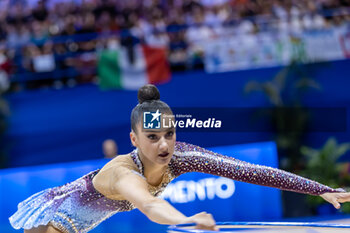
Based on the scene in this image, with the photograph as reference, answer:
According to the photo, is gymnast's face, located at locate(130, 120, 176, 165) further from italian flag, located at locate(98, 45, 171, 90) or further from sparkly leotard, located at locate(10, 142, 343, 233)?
italian flag, located at locate(98, 45, 171, 90)

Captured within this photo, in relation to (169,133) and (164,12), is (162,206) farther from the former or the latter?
(164,12)

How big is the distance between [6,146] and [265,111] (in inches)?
151

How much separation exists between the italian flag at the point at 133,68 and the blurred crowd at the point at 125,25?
0.18m

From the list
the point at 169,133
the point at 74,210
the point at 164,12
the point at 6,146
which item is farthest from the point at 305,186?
the point at 164,12

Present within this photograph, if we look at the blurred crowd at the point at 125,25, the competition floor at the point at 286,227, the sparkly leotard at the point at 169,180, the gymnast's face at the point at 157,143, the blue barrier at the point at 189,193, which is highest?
the blurred crowd at the point at 125,25

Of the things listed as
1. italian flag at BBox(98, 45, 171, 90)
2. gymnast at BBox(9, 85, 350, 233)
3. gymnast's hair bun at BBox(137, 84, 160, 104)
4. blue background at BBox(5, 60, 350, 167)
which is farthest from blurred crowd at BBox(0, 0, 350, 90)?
gymnast's hair bun at BBox(137, 84, 160, 104)

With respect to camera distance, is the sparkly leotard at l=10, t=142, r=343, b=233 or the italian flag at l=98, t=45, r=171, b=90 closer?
the sparkly leotard at l=10, t=142, r=343, b=233

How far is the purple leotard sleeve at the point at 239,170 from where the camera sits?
9.13 feet

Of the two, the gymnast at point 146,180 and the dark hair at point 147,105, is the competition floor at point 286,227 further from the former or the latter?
the dark hair at point 147,105

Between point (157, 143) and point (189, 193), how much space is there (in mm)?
3419

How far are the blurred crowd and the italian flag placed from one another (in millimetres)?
176

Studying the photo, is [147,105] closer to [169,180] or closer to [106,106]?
[169,180]

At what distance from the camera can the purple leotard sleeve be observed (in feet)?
9.13

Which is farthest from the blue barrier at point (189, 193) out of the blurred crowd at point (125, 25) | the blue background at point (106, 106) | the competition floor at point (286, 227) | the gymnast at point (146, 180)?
the blurred crowd at point (125, 25)
